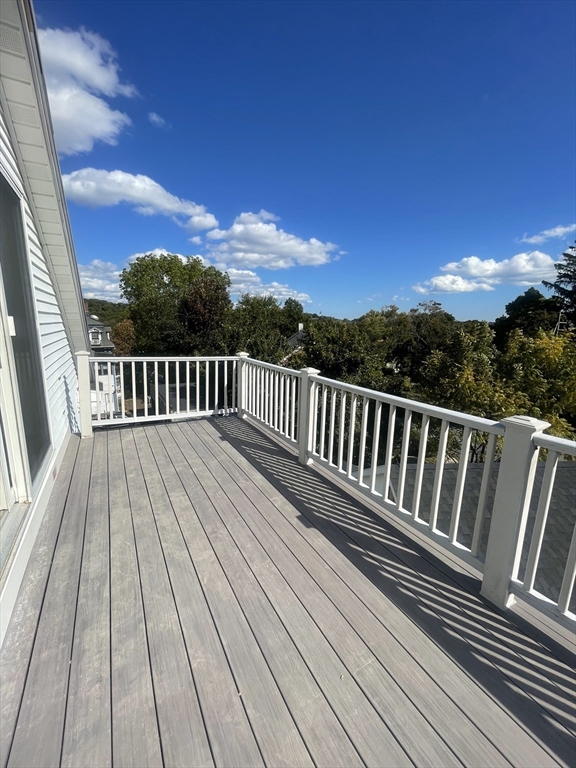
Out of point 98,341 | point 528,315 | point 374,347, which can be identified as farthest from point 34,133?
point 528,315

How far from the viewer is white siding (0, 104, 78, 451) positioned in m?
2.64

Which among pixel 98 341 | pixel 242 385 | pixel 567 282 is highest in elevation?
pixel 567 282

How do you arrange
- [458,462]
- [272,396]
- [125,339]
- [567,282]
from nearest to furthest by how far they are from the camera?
[458,462] < [272,396] < [567,282] < [125,339]

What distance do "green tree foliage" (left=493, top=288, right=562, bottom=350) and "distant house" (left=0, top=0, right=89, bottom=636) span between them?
2782cm

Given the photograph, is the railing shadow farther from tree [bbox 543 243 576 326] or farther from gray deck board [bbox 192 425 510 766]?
tree [bbox 543 243 576 326]

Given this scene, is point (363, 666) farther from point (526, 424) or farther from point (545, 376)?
point (545, 376)

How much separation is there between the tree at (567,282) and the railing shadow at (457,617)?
34481 millimetres

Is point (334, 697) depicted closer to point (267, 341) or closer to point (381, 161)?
point (267, 341)

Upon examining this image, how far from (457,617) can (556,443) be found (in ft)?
3.14

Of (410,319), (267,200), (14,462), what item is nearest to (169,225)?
(267,200)

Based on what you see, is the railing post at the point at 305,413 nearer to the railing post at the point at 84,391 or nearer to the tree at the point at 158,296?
the railing post at the point at 84,391

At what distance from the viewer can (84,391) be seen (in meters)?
4.06

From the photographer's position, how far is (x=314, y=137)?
1234 centimetres

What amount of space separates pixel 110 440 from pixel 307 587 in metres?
3.11
